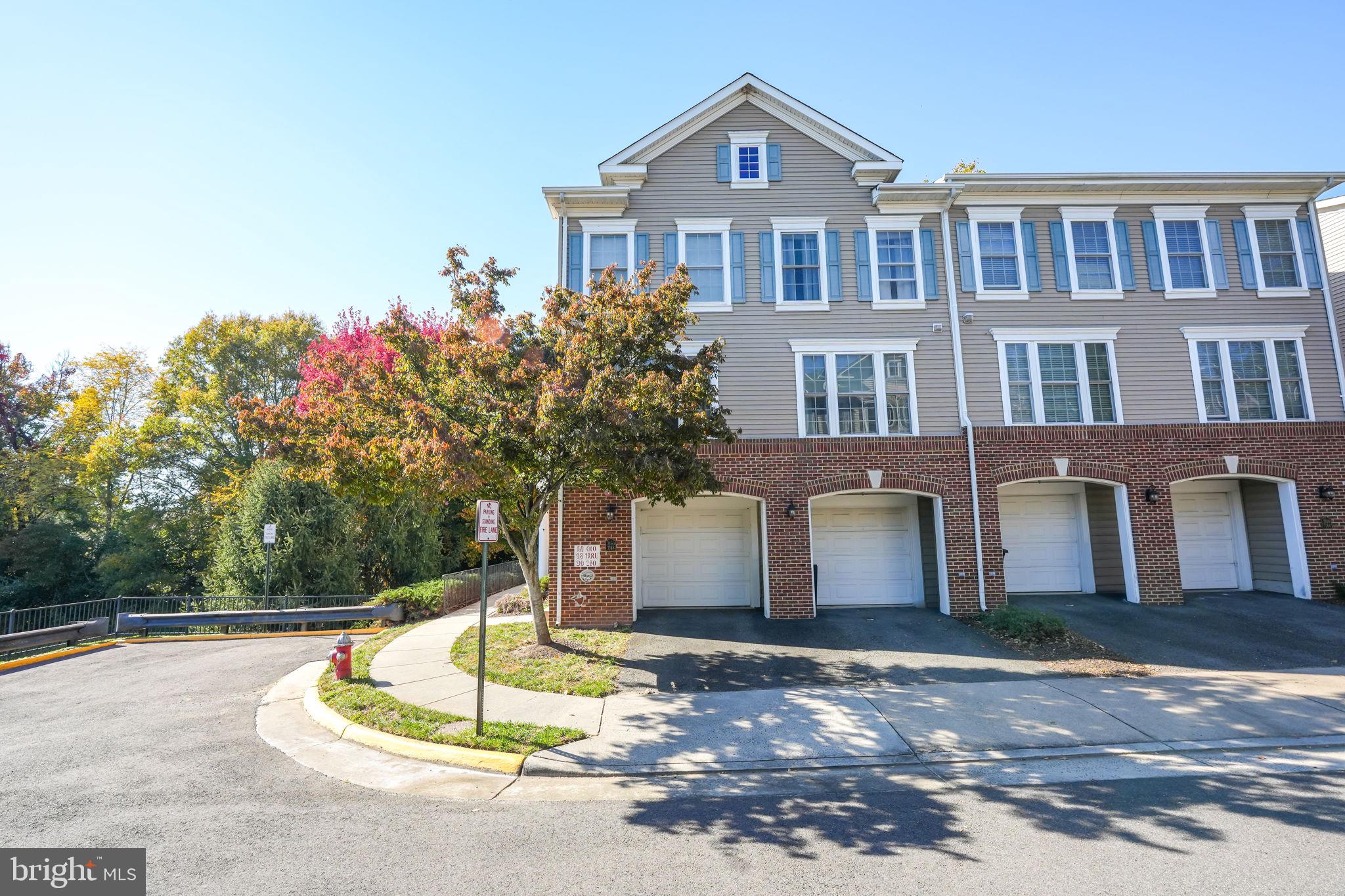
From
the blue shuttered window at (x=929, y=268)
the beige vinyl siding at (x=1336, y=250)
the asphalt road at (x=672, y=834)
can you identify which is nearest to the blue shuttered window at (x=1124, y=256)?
the blue shuttered window at (x=929, y=268)

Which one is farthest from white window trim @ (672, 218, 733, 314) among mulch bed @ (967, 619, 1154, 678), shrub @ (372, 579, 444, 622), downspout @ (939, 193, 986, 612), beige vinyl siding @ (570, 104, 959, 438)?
shrub @ (372, 579, 444, 622)

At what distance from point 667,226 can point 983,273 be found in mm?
7945

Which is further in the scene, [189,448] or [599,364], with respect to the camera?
[189,448]

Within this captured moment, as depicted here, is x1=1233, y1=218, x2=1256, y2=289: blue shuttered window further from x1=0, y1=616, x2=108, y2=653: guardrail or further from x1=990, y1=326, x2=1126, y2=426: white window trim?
x1=0, y1=616, x2=108, y2=653: guardrail

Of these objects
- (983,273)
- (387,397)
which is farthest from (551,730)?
(983,273)

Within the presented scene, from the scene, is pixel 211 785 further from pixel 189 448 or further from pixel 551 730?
pixel 189 448

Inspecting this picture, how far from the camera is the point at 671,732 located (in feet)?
24.3

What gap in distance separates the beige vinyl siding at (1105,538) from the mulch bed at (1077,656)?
4.58 metres

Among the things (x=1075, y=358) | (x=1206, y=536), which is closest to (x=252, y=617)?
(x=1075, y=358)

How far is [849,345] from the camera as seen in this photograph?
14844 mm

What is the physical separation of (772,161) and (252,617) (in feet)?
56.1

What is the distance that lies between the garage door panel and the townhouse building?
0.06 metres

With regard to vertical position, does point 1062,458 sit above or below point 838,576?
above

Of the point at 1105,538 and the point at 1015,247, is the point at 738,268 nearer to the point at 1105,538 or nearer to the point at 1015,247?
the point at 1015,247
